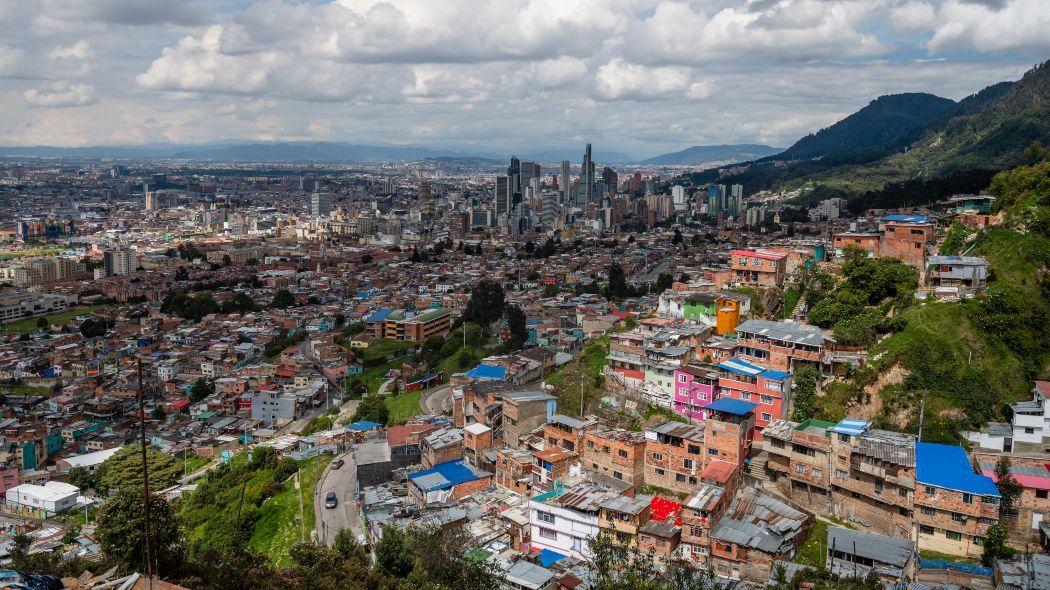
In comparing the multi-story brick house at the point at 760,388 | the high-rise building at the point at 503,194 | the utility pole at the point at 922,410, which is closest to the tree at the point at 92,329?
the multi-story brick house at the point at 760,388

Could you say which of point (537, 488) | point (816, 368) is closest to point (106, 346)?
point (537, 488)

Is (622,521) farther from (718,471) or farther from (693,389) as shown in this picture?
(693,389)

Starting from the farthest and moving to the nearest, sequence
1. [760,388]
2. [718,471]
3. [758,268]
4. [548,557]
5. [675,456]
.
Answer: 1. [758,268]
2. [760,388]
3. [675,456]
4. [718,471]
5. [548,557]

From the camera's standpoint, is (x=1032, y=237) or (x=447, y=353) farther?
(x=447, y=353)

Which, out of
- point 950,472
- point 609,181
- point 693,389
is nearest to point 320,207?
point 609,181

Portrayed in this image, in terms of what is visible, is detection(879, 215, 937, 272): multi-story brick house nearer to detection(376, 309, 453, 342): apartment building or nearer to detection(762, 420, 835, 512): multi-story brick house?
detection(762, 420, 835, 512): multi-story brick house

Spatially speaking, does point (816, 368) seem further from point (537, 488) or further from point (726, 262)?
point (726, 262)

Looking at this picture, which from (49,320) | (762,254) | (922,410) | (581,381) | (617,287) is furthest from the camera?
(49,320)
